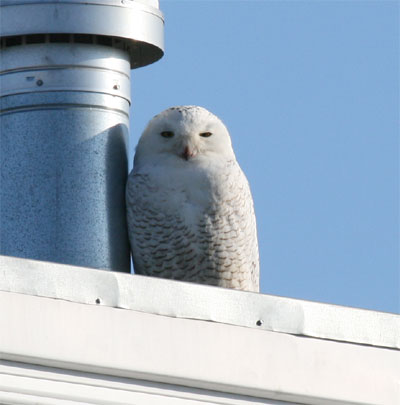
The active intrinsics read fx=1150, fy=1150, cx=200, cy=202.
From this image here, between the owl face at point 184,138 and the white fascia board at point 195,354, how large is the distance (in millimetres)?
1511

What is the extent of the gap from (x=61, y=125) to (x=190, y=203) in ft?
2.17

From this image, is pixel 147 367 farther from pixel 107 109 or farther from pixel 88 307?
pixel 107 109

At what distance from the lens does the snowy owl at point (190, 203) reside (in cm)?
449

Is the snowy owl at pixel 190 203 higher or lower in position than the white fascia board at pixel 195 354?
higher

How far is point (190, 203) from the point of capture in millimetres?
4520

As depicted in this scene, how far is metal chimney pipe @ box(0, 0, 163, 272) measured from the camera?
159 inches

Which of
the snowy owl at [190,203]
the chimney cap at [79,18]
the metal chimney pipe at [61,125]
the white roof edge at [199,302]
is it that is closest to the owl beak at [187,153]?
the snowy owl at [190,203]

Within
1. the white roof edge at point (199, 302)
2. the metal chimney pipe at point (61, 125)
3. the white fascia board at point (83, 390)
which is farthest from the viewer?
the metal chimney pipe at point (61, 125)

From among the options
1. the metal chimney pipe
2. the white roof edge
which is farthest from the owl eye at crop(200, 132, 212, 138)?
the white roof edge

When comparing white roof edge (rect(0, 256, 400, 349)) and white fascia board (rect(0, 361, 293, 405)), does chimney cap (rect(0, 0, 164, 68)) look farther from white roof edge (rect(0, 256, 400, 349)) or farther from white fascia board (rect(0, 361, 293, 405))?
white fascia board (rect(0, 361, 293, 405))

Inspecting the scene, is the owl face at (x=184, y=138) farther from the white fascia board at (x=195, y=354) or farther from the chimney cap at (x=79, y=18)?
the white fascia board at (x=195, y=354)

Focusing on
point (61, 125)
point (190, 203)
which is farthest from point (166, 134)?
point (61, 125)

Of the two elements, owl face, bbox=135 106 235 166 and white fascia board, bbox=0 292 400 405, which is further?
owl face, bbox=135 106 235 166

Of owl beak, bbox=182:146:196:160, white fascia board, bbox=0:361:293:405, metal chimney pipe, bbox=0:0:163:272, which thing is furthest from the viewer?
owl beak, bbox=182:146:196:160
